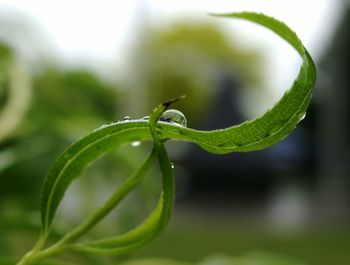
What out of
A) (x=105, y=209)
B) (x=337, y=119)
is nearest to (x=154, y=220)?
(x=105, y=209)

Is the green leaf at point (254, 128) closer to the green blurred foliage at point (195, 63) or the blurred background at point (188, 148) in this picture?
the blurred background at point (188, 148)

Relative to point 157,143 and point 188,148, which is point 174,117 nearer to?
point 157,143

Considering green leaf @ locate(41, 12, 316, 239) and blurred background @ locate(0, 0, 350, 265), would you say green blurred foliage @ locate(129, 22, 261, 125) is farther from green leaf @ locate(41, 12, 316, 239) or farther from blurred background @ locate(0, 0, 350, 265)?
green leaf @ locate(41, 12, 316, 239)

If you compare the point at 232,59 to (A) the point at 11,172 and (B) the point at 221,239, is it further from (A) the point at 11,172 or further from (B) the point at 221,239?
(A) the point at 11,172

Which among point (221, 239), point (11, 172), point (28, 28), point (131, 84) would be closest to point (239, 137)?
point (11, 172)

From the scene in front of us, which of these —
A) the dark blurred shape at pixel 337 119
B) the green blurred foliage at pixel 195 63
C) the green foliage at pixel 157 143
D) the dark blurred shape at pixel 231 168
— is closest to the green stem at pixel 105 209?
the green foliage at pixel 157 143

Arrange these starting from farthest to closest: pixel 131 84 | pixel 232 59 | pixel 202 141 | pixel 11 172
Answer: pixel 232 59 < pixel 131 84 < pixel 11 172 < pixel 202 141
